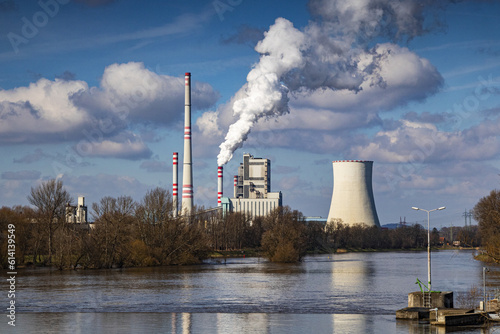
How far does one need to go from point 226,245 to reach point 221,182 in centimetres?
1719

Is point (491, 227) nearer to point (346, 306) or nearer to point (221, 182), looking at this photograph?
point (346, 306)

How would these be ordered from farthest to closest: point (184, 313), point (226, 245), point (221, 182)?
point (221, 182), point (226, 245), point (184, 313)

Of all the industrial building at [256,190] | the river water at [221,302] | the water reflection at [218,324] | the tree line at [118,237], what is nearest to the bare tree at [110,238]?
the tree line at [118,237]

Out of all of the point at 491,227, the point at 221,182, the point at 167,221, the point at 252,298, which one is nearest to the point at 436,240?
the point at 221,182

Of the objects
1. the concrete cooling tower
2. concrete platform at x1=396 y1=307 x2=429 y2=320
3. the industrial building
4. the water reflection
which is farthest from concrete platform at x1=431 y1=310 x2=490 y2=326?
the industrial building

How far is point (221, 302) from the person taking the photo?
25.8 meters

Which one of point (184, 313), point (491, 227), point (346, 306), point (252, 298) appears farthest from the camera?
point (491, 227)

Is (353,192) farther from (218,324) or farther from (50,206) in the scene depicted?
(218,324)

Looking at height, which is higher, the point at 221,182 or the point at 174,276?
the point at 221,182

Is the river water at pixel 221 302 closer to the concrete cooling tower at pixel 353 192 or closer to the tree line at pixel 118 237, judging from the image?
the tree line at pixel 118 237

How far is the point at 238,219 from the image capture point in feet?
281

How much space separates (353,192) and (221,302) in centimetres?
5605

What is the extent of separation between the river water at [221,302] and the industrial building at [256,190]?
254ft

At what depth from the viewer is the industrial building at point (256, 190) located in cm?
11975
